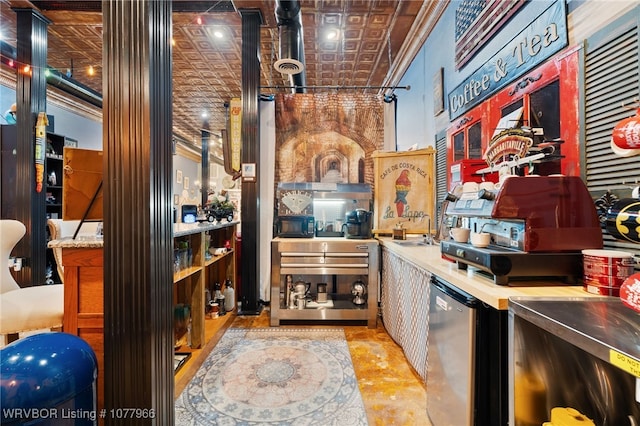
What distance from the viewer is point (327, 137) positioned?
4.07m

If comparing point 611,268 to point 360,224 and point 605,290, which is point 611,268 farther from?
point 360,224

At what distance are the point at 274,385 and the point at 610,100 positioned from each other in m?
2.67

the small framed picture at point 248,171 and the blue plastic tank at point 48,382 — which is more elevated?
the small framed picture at point 248,171

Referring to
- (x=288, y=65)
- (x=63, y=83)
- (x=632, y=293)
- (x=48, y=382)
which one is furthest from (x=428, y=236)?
(x=63, y=83)

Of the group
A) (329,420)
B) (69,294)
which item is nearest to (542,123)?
(329,420)

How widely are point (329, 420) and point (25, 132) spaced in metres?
5.05

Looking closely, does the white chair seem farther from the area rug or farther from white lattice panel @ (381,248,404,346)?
white lattice panel @ (381,248,404,346)

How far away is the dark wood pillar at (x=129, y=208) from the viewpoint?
1.35 m

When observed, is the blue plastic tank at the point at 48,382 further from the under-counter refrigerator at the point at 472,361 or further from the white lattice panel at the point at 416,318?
the white lattice panel at the point at 416,318

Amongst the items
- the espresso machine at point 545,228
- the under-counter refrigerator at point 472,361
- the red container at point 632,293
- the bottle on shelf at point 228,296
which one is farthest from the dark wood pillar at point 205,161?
the red container at point 632,293

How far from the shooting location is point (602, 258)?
1171 millimetres

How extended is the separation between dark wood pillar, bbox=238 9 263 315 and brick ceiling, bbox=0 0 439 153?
316 mm

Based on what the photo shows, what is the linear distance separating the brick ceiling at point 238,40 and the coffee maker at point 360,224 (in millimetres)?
1784

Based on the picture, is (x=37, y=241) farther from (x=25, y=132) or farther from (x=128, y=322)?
(x=128, y=322)
